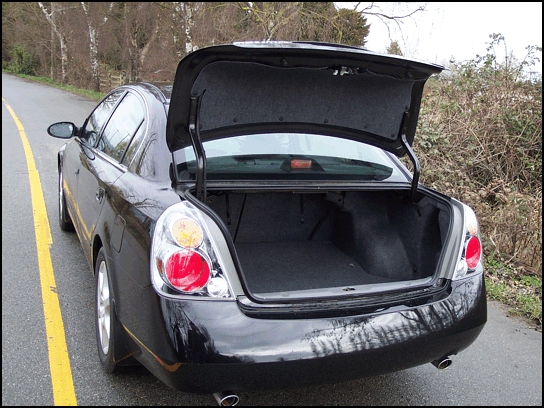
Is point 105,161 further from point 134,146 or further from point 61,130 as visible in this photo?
point 61,130

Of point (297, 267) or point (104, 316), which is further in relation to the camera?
point (297, 267)

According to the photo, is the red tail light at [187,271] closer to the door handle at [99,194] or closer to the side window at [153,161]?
the side window at [153,161]

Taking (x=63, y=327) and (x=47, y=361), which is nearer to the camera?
(x=47, y=361)

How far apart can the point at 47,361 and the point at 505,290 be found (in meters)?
3.83

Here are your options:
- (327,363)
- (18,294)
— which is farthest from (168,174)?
(18,294)

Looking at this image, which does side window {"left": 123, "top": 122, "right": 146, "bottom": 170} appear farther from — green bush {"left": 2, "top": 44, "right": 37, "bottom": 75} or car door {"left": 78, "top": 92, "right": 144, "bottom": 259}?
green bush {"left": 2, "top": 44, "right": 37, "bottom": 75}

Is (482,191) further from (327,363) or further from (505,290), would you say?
(327,363)

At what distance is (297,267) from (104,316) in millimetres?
1244

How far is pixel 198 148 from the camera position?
8.24 feet

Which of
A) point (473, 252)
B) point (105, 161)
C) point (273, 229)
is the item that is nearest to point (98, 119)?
point (105, 161)

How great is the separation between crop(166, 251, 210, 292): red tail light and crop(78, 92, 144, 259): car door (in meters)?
1.04

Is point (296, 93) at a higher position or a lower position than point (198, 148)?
higher

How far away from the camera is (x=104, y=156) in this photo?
352cm

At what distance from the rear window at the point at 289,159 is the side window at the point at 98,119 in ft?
4.71
